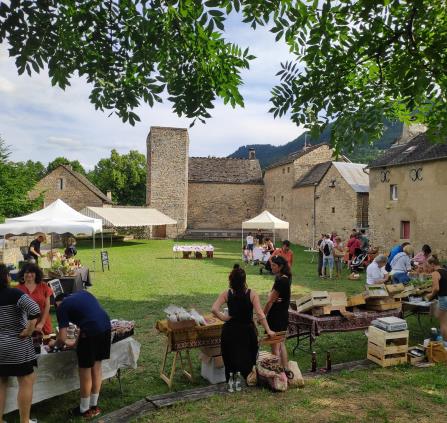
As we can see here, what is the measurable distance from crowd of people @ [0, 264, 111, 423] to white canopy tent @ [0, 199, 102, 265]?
7.43 meters

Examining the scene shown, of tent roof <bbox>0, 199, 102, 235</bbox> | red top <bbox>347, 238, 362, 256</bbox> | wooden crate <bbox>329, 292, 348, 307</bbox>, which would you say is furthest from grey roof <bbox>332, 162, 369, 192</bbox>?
wooden crate <bbox>329, 292, 348, 307</bbox>

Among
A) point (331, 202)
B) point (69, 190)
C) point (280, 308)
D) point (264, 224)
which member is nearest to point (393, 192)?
point (331, 202)

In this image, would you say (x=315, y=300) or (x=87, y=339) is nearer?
(x=87, y=339)

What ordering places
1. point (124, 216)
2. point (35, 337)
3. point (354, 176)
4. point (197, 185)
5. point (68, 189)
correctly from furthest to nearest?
point (197, 185) → point (68, 189) → point (124, 216) → point (354, 176) → point (35, 337)

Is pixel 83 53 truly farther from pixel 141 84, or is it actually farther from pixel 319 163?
pixel 319 163

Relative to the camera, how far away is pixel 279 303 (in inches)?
212

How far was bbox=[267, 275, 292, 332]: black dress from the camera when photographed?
211 inches

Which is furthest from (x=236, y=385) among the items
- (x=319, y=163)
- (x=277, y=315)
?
(x=319, y=163)

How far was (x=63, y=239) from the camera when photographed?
29234 mm

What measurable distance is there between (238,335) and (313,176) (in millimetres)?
26849

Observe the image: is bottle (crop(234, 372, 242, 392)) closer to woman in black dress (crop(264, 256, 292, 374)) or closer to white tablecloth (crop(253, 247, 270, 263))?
woman in black dress (crop(264, 256, 292, 374))

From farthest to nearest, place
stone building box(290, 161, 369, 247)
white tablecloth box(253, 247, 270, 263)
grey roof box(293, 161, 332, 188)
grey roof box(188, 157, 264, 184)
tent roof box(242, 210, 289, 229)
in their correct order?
grey roof box(188, 157, 264, 184), grey roof box(293, 161, 332, 188), stone building box(290, 161, 369, 247), tent roof box(242, 210, 289, 229), white tablecloth box(253, 247, 270, 263)

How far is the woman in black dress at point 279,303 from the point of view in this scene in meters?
5.35

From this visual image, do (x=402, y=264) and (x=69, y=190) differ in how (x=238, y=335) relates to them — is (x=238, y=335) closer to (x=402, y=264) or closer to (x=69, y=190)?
(x=402, y=264)
